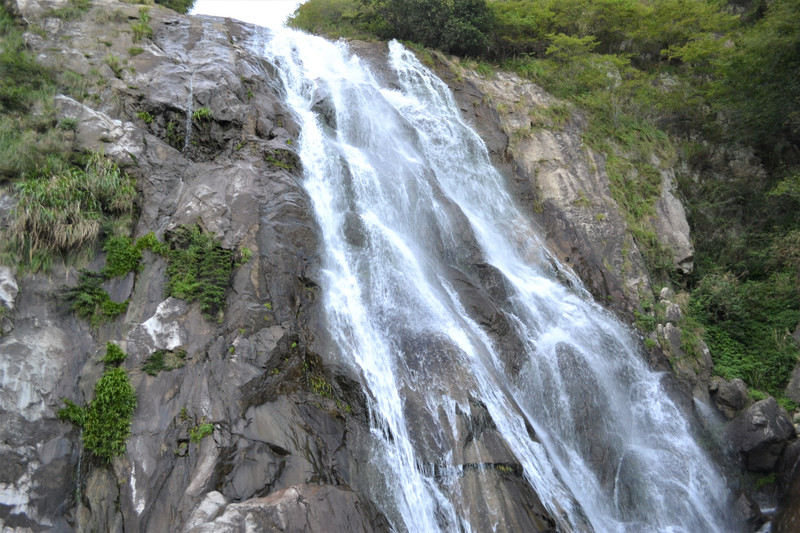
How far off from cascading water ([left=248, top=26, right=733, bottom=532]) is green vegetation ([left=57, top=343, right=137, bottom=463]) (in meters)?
3.32

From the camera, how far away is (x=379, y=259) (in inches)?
377

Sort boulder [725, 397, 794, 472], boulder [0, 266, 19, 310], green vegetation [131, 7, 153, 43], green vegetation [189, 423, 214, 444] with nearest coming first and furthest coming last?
1. green vegetation [189, 423, 214, 444]
2. boulder [0, 266, 19, 310]
3. boulder [725, 397, 794, 472]
4. green vegetation [131, 7, 153, 43]

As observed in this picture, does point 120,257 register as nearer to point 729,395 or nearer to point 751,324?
point 729,395

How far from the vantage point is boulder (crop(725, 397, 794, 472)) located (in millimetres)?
9039

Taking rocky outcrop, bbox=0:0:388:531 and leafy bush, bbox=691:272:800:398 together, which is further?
leafy bush, bbox=691:272:800:398

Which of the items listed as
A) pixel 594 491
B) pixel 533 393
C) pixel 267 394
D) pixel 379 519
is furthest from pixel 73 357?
pixel 594 491

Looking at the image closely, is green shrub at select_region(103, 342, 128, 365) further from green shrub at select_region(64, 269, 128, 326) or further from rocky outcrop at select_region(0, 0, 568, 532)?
green shrub at select_region(64, 269, 128, 326)

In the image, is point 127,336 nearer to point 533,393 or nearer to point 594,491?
point 533,393

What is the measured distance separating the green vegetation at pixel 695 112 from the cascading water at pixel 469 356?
10.4ft

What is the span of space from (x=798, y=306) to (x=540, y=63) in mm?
12600

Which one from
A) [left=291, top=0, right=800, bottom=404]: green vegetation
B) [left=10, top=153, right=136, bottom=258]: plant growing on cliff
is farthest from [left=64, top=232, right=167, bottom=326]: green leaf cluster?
[left=291, top=0, right=800, bottom=404]: green vegetation

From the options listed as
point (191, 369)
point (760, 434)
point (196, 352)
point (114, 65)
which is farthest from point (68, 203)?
point (760, 434)

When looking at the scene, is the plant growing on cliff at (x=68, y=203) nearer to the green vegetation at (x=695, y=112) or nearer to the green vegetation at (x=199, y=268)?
the green vegetation at (x=199, y=268)

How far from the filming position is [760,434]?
9180 millimetres
